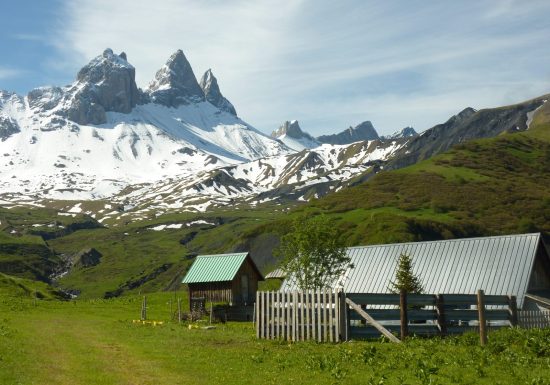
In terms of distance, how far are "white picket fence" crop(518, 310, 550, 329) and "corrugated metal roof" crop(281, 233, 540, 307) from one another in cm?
1166

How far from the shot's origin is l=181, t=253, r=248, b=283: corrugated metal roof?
222ft

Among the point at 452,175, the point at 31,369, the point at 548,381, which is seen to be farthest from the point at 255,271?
the point at 452,175

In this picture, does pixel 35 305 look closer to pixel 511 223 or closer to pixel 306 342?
pixel 306 342

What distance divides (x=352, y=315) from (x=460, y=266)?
26.9m

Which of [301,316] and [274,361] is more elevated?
[301,316]

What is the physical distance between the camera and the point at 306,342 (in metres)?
25.2

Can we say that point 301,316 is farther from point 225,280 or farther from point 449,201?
point 449,201

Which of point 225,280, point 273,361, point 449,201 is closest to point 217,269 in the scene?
point 225,280

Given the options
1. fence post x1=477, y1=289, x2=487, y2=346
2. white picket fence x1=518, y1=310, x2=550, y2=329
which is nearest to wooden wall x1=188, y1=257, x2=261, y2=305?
white picket fence x1=518, y1=310, x2=550, y2=329

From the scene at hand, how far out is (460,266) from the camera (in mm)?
51531

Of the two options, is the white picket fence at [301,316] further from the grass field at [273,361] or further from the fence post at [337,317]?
the grass field at [273,361]

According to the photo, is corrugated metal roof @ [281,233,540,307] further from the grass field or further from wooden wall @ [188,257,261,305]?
the grass field

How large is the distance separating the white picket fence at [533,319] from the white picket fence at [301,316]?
1167 centimetres

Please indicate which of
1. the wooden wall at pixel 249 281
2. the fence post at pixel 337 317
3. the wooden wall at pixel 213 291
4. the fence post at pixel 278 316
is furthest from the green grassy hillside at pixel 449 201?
the fence post at pixel 337 317
